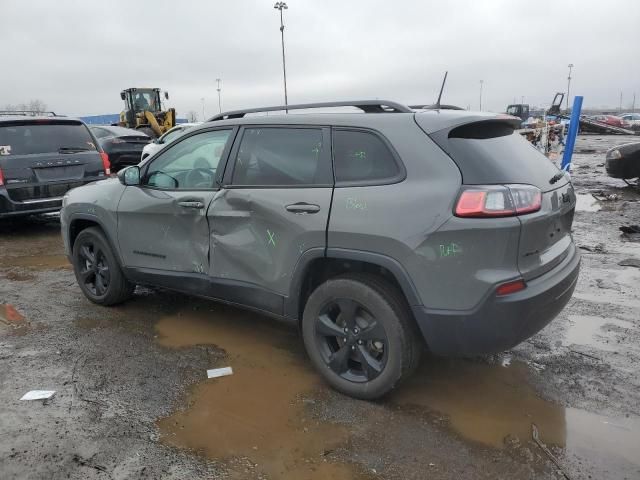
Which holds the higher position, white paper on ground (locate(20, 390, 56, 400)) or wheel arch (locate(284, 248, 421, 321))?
wheel arch (locate(284, 248, 421, 321))

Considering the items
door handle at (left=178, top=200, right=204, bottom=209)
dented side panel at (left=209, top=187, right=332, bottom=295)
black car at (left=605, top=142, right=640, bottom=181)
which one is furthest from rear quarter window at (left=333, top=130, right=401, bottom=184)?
black car at (left=605, top=142, right=640, bottom=181)

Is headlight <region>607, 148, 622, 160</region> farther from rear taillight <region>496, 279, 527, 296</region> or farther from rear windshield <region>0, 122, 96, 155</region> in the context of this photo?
rear windshield <region>0, 122, 96, 155</region>

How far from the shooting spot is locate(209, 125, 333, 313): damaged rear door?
10.4ft

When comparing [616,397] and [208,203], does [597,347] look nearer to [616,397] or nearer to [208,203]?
[616,397]

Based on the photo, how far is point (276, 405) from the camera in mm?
3141

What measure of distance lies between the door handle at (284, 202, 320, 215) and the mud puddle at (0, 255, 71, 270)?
422 cm

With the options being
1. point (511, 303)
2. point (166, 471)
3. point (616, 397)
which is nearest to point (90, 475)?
point (166, 471)

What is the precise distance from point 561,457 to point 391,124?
1.98 m

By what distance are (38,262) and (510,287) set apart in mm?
5968

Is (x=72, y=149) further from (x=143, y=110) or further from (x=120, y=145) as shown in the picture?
(x=143, y=110)

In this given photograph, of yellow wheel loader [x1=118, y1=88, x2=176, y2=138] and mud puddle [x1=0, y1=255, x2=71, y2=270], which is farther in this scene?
yellow wheel loader [x1=118, y1=88, x2=176, y2=138]

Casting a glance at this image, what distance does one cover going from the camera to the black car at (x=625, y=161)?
418 inches

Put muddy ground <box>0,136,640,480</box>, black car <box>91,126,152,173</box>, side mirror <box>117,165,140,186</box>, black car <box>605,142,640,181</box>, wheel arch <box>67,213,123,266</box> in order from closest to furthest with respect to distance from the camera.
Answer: muddy ground <box>0,136,640,480</box>, side mirror <box>117,165,140,186</box>, wheel arch <box>67,213,123,266</box>, black car <box>605,142,640,181</box>, black car <box>91,126,152,173</box>

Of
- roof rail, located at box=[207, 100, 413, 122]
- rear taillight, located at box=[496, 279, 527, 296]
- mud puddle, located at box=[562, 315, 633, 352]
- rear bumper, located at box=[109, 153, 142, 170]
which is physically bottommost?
mud puddle, located at box=[562, 315, 633, 352]
